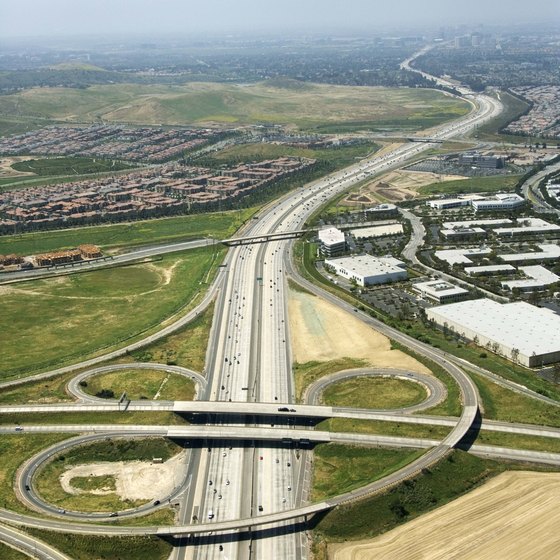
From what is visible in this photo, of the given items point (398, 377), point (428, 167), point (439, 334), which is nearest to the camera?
point (398, 377)

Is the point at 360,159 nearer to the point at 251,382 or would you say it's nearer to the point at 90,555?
the point at 251,382

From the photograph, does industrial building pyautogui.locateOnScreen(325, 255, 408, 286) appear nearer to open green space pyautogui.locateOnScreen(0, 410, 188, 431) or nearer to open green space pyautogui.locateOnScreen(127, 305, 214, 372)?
open green space pyautogui.locateOnScreen(127, 305, 214, 372)

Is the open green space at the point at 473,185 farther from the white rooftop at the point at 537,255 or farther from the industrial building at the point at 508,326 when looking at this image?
the industrial building at the point at 508,326

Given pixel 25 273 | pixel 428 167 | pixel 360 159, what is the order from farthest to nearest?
pixel 360 159 < pixel 428 167 < pixel 25 273

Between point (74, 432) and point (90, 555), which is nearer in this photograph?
point (90, 555)

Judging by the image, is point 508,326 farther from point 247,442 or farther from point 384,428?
point 247,442

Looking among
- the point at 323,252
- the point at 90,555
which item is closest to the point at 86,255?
the point at 323,252

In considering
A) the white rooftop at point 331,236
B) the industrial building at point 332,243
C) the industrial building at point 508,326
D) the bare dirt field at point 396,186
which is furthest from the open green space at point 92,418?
the bare dirt field at point 396,186

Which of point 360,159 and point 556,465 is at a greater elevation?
point 360,159
